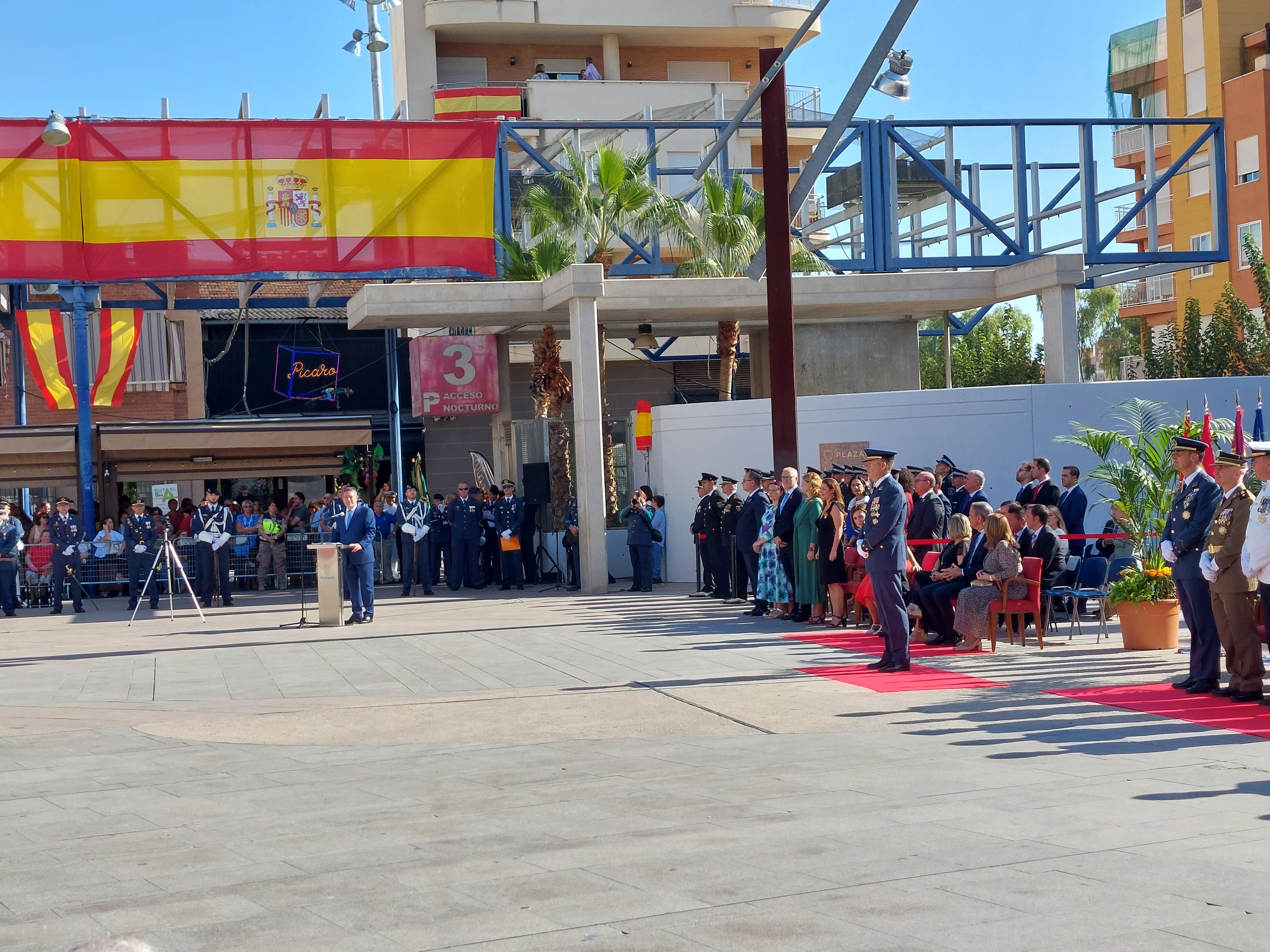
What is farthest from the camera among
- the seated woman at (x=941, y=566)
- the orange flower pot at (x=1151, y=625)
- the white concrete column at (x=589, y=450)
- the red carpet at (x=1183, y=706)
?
the white concrete column at (x=589, y=450)

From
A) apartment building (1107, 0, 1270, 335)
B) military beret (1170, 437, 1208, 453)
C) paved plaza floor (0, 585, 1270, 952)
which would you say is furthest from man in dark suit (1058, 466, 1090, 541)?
apartment building (1107, 0, 1270, 335)

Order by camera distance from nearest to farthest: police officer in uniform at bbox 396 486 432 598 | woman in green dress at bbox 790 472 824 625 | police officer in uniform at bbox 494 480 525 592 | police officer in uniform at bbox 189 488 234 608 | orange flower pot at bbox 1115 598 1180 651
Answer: orange flower pot at bbox 1115 598 1180 651, woman in green dress at bbox 790 472 824 625, police officer in uniform at bbox 189 488 234 608, police officer in uniform at bbox 396 486 432 598, police officer in uniform at bbox 494 480 525 592

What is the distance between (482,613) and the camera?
762 inches

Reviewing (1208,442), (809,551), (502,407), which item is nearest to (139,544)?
(502,407)

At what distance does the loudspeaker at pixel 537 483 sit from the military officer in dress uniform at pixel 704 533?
450 centimetres

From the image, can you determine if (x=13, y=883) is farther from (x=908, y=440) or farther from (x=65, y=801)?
(x=908, y=440)

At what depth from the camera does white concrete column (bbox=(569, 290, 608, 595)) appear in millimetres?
22047

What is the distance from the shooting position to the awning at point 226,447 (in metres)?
27.1

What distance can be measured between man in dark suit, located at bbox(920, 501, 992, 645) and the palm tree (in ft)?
41.1

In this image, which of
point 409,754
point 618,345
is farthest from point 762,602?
point 618,345

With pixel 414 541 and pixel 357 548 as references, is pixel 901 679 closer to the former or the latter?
pixel 357 548

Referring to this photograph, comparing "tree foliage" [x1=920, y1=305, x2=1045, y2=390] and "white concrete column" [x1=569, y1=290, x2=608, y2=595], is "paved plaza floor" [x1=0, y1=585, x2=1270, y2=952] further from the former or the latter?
"tree foliage" [x1=920, y1=305, x2=1045, y2=390]

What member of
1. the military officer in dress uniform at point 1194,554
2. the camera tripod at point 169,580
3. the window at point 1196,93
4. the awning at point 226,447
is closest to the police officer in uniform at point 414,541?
the camera tripod at point 169,580

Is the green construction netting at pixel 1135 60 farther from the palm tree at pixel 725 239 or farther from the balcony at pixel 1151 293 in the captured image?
the palm tree at pixel 725 239
